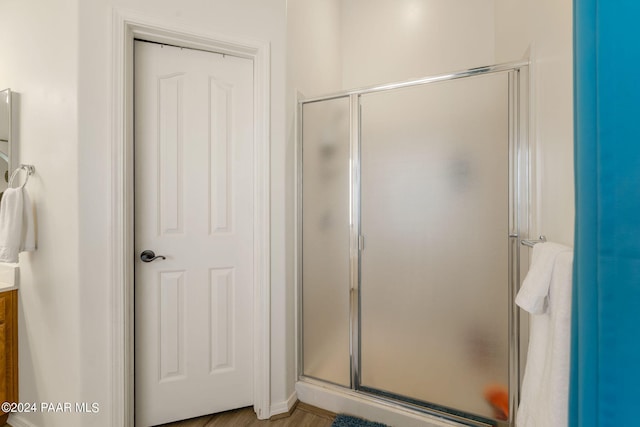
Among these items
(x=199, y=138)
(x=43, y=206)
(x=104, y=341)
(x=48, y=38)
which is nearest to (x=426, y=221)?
(x=199, y=138)

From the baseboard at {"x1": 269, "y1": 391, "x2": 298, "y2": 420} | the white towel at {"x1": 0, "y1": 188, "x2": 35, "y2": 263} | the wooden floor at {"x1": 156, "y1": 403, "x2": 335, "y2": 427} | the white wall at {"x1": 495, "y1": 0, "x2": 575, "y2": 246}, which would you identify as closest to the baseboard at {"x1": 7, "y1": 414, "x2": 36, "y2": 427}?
the wooden floor at {"x1": 156, "y1": 403, "x2": 335, "y2": 427}

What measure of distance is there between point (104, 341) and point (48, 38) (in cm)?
158

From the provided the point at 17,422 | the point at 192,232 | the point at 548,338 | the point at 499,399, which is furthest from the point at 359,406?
the point at 17,422

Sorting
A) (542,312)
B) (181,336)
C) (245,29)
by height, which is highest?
(245,29)

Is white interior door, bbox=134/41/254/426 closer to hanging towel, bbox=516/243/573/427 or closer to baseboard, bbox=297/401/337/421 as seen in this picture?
baseboard, bbox=297/401/337/421

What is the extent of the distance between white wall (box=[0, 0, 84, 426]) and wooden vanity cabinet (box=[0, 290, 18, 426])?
0.04 m

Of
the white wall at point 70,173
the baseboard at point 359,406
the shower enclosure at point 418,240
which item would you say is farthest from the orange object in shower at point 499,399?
the white wall at point 70,173

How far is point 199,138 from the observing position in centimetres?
172

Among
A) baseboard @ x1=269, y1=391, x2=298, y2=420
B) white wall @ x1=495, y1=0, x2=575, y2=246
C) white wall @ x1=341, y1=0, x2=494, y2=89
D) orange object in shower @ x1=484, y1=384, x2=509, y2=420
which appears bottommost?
baseboard @ x1=269, y1=391, x2=298, y2=420

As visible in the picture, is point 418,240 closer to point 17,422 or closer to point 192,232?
point 192,232

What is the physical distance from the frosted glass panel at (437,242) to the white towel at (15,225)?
1.78 meters

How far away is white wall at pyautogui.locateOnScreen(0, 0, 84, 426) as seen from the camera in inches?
55.9

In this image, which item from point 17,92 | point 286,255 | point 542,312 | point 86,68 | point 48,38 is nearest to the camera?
point 542,312

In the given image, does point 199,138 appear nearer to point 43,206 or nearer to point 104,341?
point 43,206
